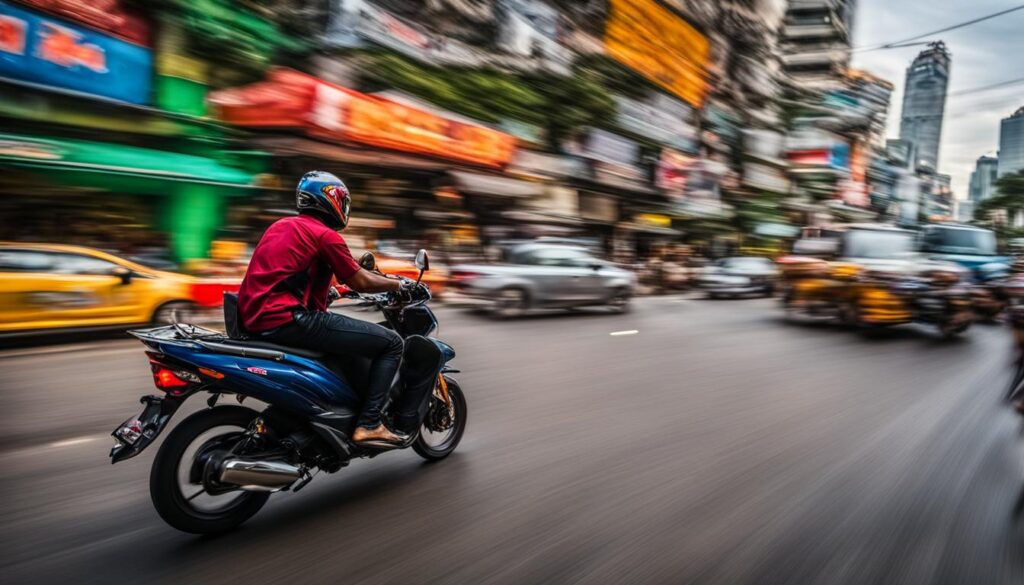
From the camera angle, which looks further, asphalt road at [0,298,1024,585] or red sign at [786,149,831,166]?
red sign at [786,149,831,166]

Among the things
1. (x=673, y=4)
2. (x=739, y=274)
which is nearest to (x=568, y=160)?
(x=739, y=274)

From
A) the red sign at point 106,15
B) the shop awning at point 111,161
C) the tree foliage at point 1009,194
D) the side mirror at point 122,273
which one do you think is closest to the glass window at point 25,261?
the side mirror at point 122,273

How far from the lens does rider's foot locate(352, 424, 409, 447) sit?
3.07m

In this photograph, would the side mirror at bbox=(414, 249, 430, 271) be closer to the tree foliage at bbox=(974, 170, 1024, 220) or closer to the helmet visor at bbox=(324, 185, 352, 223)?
the helmet visor at bbox=(324, 185, 352, 223)

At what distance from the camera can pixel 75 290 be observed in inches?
304

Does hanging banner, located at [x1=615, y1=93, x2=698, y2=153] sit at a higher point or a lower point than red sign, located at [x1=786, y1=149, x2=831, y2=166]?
lower

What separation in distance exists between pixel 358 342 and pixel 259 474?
0.75 meters

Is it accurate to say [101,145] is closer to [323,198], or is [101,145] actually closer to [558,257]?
[558,257]

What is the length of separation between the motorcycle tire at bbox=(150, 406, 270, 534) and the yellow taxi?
543 centimetres

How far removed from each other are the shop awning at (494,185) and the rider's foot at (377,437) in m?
18.1

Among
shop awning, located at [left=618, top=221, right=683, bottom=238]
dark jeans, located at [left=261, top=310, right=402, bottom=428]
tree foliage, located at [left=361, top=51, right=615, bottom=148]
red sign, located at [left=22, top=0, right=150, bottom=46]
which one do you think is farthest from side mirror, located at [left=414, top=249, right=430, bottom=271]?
shop awning, located at [left=618, top=221, right=683, bottom=238]

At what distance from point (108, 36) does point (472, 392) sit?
13.1 metres

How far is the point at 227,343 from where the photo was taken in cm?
273

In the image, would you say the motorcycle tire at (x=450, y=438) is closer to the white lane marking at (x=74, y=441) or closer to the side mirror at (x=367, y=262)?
the side mirror at (x=367, y=262)
